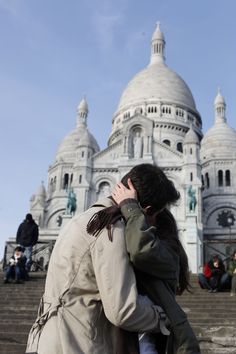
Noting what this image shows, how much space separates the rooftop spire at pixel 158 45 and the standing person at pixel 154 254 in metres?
62.3

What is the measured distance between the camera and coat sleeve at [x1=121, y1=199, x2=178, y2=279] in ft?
7.39

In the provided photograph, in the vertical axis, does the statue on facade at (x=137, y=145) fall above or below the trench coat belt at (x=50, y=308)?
above

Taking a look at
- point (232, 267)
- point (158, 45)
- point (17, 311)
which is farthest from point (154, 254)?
point (158, 45)

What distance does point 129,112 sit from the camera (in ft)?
176

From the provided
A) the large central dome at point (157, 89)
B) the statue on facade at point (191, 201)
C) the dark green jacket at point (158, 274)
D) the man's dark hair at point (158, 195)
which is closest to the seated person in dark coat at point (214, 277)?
the man's dark hair at point (158, 195)

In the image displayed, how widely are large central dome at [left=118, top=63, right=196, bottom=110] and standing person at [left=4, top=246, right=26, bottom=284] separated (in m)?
42.9

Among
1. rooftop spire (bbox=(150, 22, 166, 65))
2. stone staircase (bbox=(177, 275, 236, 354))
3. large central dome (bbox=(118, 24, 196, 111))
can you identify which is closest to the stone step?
stone staircase (bbox=(177, 275, 236, 354))

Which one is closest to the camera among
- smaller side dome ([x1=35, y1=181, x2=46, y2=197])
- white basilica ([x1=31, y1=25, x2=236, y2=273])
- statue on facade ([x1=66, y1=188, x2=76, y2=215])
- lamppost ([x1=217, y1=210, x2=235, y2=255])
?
statue on facade ([x1=66, y1=188, x2=76, y2=215])

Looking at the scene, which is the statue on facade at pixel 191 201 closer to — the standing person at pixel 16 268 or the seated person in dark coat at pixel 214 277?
the seated person in dark coat at pixel 214 277

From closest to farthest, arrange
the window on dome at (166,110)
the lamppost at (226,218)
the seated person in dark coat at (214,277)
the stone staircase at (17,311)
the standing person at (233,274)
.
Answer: the stone staircase at (17,311) < the standing person at (233,274) < the seated person in dark coat at (214,277) < the lamppost at (226,218) < the window on dome at (166,110)

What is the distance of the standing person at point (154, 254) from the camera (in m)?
2.26

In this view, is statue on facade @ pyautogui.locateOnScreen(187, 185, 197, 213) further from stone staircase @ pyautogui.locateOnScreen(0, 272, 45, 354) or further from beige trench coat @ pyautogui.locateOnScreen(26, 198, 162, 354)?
beige trench coat @ pyautogui.locateOnScreen(26, 198, 162, 354)

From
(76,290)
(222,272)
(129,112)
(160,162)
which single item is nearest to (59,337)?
(76,290)

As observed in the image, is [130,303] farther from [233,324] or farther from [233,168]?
[233,168]
